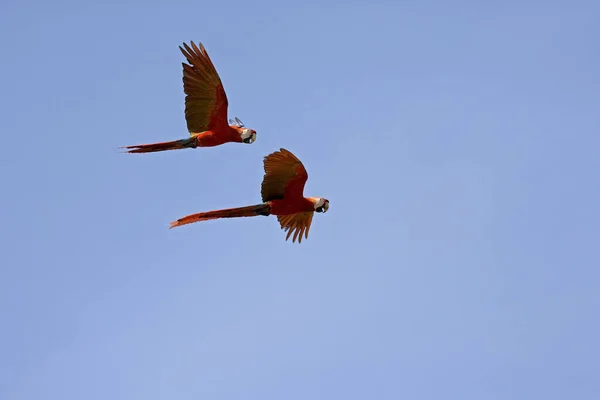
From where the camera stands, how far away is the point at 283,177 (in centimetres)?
1931

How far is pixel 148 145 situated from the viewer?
1920 cm

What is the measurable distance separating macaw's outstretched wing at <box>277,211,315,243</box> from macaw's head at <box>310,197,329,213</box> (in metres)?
0.73

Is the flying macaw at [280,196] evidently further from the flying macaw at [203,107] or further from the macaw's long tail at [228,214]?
the flying macaw at [203,107]

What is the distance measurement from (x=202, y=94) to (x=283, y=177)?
7.96 ft

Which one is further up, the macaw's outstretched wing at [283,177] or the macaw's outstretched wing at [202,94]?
the macaw's outstretched wing at [202,94]

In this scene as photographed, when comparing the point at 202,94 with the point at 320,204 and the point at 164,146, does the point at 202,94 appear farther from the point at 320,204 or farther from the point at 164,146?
the point at 320,204

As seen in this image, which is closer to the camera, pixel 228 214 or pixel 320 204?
pixel 228 214

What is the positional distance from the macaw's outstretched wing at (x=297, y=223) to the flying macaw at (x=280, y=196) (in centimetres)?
39

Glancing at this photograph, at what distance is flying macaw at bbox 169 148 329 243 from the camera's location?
62.3 ft

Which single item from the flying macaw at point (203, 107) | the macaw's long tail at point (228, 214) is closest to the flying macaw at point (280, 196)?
the macaw's long tail at point (228, 214)

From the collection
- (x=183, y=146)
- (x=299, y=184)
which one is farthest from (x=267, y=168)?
(x=183, y=146)

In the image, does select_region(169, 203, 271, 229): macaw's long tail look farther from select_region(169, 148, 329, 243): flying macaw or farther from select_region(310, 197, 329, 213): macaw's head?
select_region(310, 197, 329, 213): macaw's head

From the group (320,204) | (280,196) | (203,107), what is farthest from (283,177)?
(203,107)

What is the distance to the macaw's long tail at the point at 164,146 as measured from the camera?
19016mm
